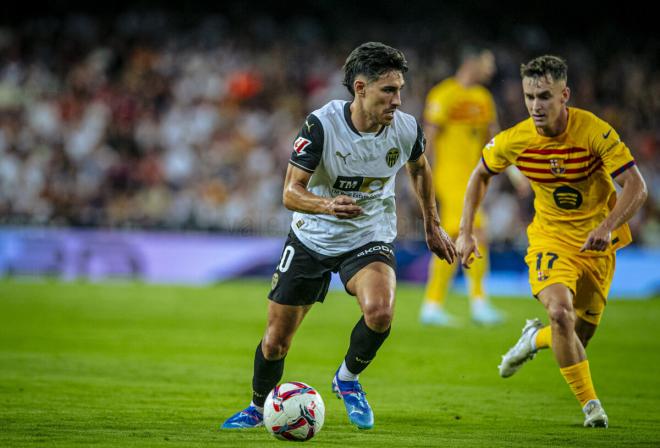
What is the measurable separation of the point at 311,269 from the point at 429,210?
0.92 m

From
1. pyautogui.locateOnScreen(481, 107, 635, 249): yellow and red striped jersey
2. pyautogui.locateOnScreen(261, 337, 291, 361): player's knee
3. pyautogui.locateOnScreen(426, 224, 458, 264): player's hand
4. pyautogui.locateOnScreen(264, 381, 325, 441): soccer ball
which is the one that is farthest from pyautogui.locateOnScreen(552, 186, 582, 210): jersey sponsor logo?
pyautogui.locateOnScreen(264, 381, 325, 441): soccer ball

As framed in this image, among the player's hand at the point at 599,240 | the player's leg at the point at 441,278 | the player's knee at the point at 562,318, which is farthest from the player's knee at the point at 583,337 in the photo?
the player's leg at the point at 441,278

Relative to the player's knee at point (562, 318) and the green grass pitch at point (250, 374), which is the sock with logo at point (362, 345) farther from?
the player's knee at point (562, 318)

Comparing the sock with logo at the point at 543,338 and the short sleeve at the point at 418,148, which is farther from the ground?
the short sleeve at the point at 418,148

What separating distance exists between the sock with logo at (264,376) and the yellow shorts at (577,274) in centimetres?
188

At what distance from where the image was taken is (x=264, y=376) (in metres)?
6.71

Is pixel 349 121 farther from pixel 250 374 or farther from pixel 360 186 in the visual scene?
pixel 250 374

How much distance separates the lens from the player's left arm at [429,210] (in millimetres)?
6797

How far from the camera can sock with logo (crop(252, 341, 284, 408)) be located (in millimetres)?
6695

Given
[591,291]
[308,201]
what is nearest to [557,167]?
[591,291]

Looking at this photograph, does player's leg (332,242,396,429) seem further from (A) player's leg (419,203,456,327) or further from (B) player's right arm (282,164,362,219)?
(A) player's leg (419,203,456,327)

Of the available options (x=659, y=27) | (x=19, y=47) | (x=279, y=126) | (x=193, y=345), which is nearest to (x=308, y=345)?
(x=193, y=345)

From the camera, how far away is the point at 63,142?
76.6 feet

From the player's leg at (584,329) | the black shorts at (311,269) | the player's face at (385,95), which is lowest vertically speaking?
the player's leg at (584,329)
